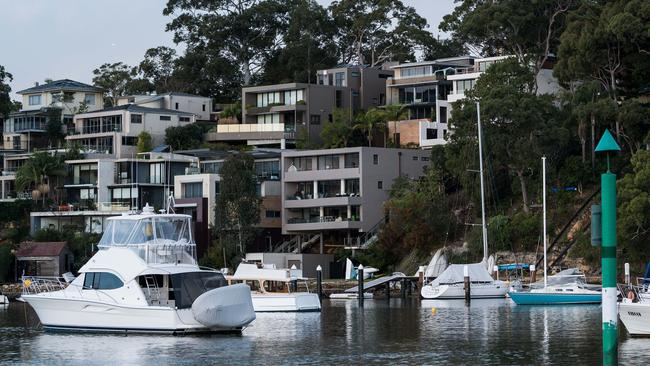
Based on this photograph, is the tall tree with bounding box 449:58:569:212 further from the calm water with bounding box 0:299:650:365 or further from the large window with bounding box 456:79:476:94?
the calm water with bounding box 0:299:650:365

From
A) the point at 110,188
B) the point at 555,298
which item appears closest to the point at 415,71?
the point at 110,188

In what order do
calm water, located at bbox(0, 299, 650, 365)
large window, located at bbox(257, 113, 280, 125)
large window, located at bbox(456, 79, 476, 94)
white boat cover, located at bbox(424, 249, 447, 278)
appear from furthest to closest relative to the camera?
large window, located at bbox(257, 113, 280, 125), large window, located at bbox(456, 79, 476, 94), white boat cover, located at bbox(424, 249, 447, 278), calm water, located at bbox(0, 299, 650, 365)

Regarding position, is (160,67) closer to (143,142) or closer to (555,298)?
(143,142)

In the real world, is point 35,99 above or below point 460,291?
above

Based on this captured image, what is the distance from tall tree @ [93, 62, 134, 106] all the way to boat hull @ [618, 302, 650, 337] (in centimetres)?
10574

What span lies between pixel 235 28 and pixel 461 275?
Answer: 60.3 m

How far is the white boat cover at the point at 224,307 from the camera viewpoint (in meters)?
46.8

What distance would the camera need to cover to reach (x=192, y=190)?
104562mm

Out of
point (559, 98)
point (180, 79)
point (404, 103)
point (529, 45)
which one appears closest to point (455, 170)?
point (559, 98)

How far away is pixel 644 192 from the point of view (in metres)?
72.9

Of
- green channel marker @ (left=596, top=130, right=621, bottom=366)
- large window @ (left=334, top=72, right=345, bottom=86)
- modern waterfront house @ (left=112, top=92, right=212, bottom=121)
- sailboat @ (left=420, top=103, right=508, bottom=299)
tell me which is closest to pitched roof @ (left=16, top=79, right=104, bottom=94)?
modern waterfront house @ (left=112, top=92, right=212, bottom=121)

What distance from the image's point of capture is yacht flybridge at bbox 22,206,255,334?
1882 inches

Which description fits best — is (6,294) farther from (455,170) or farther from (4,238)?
(455,170)

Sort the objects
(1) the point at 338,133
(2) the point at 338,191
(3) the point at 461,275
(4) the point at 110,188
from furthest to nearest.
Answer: (4) the point at 110,188 < (1) the point at 338,133 < (2) the point at 338,191 < (3) the point at 461,275
